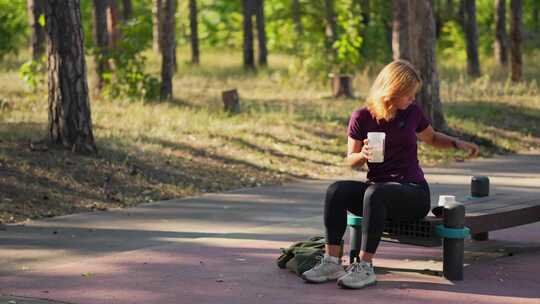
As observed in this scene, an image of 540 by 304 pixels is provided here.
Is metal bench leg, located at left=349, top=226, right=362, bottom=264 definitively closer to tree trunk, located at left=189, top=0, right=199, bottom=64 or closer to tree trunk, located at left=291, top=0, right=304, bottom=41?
tree trunk, located at left=291, top=0, right=304, bottom=41

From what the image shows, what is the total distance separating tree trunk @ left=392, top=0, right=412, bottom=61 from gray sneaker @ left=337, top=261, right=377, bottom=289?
36.1 feet

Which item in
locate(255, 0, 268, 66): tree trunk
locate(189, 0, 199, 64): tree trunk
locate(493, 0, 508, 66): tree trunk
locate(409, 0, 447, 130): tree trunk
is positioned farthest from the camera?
locate(189, 0, 199, 64): tree trunk

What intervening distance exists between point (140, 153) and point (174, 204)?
2.37 meters

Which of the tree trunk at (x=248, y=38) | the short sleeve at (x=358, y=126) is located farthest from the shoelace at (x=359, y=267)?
the tree trunk at (x=248, y=38)

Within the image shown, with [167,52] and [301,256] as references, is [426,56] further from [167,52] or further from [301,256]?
[301,256]

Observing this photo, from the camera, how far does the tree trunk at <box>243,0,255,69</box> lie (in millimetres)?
36344

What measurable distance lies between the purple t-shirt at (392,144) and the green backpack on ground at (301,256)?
70 centimetres

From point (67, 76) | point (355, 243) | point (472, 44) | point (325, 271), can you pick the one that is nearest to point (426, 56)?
point (67, 76)

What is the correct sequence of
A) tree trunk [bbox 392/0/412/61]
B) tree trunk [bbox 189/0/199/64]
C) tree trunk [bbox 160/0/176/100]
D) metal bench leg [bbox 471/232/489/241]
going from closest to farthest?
1. metal bench leg [bbox 471/232/489/241]
2. tree trunk [bbox 392/0/412/61]
3. tree trunk [bbox 160/0/176/100]
4. tree trunk [bbox 189/0/199/64]

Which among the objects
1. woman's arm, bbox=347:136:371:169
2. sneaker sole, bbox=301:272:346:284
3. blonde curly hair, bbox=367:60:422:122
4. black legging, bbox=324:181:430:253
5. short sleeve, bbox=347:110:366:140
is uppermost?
blonde curly hair, bbox=367:60:422:122

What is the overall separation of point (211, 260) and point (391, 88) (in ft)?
7.04

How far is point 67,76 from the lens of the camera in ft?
45.1

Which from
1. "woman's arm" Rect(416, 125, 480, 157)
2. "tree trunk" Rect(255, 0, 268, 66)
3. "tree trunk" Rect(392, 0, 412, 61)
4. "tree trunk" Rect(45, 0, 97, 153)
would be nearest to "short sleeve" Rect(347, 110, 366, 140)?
"woman's arm" Rect(416, 125, 480, 157)

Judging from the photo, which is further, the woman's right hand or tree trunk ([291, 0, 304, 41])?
tree trunk ([291, 0, 304, 41])
